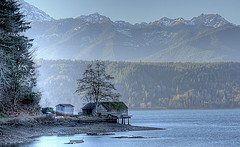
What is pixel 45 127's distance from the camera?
247 ft

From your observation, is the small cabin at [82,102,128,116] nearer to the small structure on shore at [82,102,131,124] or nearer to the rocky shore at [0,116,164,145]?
the small structure on shore at [82,102,131,124]

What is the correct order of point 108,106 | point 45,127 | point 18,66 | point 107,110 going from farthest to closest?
point 108,106 < point 107,110 < point 18,66 < point 45,127

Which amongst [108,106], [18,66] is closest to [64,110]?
[108,106]

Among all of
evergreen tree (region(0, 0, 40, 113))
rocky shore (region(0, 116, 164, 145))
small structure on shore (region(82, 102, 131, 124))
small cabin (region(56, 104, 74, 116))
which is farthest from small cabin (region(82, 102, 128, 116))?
evergreen tree (region(0, 0, 40, 113))

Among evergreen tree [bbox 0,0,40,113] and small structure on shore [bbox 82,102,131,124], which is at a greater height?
evergreen tree [bbox 0,0,40,113]

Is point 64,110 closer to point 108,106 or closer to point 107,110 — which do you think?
point 107,110

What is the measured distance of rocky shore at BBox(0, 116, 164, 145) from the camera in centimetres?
5778

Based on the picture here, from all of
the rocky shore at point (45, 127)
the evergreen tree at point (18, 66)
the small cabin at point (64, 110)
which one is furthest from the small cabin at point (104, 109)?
the evergreen tree at point (18, 66)

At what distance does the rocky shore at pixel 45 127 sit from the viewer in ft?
190

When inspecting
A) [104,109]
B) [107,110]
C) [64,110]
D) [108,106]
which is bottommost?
[107,110]

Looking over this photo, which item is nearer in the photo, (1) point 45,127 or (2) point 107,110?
(1) point 45,127

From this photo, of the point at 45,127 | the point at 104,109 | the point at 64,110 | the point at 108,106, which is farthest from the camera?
the point at 64,110

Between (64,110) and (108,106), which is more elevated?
(108,106)

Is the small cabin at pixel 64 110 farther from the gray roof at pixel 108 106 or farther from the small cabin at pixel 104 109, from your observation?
the small cabin at pixel 104 109
